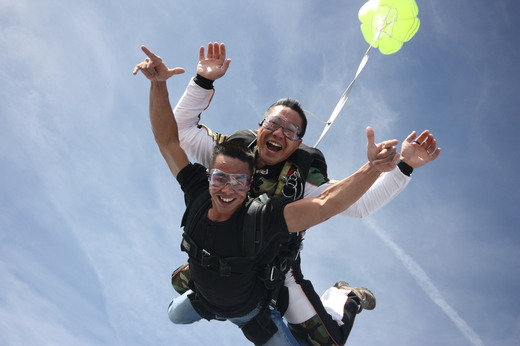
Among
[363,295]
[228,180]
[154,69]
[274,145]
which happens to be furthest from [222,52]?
[363,295]

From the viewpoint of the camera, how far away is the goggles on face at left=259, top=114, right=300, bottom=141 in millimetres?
4844

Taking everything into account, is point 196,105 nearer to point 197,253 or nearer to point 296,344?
point 197,253

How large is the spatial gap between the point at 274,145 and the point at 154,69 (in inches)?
63.6

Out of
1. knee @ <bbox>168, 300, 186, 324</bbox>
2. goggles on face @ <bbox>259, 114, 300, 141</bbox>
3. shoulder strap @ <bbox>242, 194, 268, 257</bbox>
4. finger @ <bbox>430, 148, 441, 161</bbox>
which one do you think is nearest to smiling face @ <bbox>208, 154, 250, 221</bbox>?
shoulder strap @ <bbox>242, 194, 268, 257</bbox>

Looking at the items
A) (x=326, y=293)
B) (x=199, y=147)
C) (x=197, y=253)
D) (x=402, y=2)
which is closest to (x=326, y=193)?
(x=197, y=253)

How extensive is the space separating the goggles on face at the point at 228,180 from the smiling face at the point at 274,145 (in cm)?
67

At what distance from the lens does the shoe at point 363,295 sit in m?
6.48

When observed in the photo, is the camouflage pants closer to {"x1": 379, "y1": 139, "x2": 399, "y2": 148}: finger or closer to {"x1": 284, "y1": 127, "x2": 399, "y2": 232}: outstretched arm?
{"x1": 284, "y1": 127, "x2": 399, "y2": 232}: outstretched arm

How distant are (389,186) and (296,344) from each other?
2.39 m

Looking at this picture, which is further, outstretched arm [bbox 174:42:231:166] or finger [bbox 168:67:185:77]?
outstretched arm [bbox 174:42:231:166]

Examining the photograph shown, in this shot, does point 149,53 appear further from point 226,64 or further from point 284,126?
point 284,126

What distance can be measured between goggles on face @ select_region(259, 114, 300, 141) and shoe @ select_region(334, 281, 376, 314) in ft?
10.0

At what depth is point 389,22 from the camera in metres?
6.23

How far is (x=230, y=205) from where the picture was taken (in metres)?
4.02
